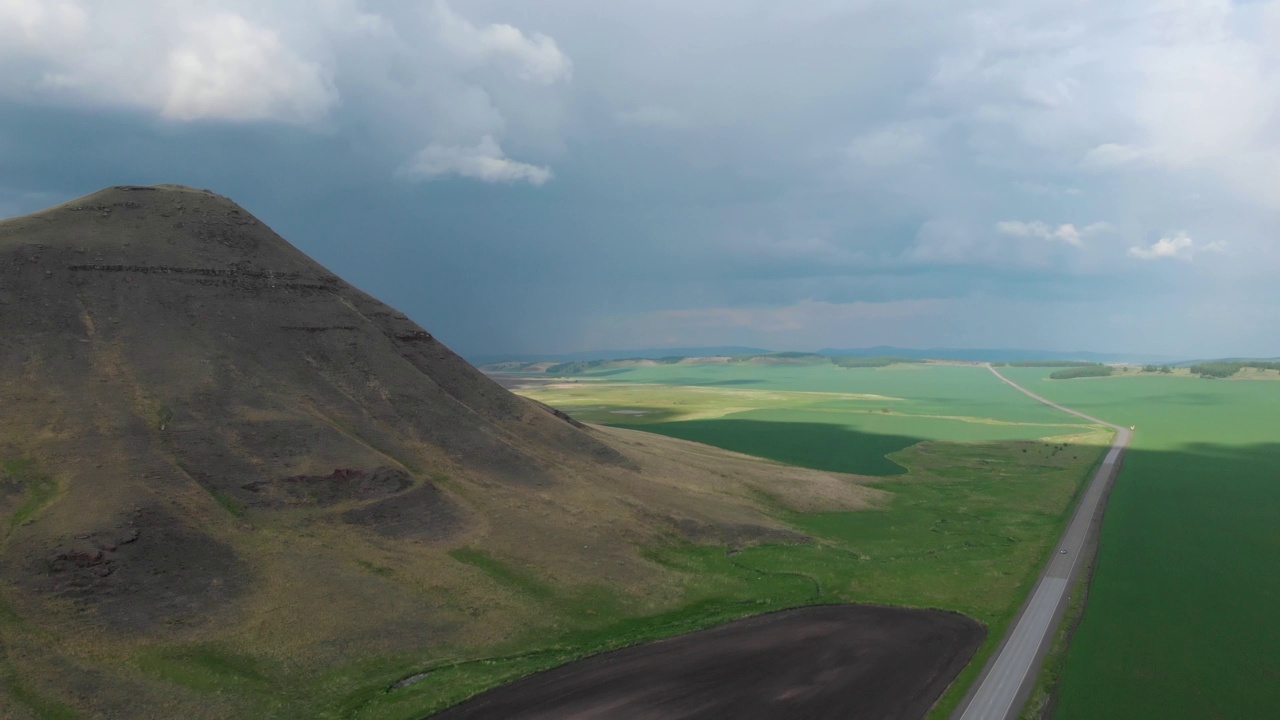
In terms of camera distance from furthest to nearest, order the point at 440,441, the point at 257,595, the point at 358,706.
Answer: the point at 440,441 < the point at 257,595 < the point at 358,706

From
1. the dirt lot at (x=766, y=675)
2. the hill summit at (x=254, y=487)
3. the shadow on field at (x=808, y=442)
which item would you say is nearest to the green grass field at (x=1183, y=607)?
the dirt lot at (x=766, y=675)

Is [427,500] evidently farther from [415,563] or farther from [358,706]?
[358,706]

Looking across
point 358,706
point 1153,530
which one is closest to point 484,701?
point 358,706

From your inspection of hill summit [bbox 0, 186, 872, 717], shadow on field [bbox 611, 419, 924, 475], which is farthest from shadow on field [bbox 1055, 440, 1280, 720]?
shadow on field [bbox 611, 419, 924, 475]

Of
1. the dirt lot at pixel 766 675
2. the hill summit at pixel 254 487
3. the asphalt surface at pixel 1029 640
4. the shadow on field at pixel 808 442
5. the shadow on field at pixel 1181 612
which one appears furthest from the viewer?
the shadow on field at pixel 808 442

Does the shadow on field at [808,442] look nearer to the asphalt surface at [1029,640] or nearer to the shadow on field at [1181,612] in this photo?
the shadow on field at [1181,612]

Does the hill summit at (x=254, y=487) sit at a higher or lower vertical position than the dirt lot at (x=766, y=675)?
higher

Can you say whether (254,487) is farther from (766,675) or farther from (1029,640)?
(1029,640)
